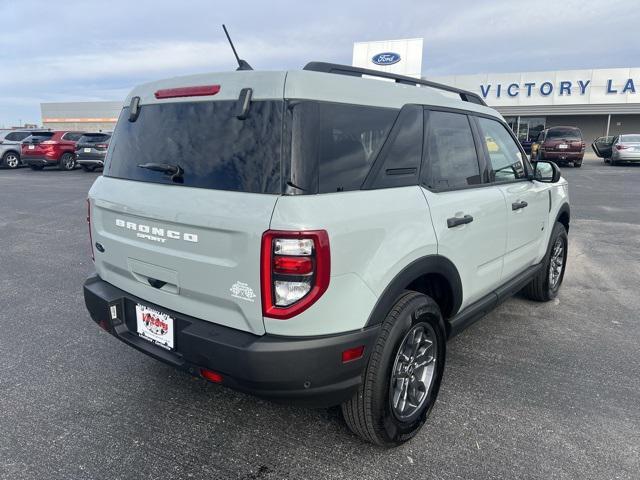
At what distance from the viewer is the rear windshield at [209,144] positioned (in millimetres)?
2078

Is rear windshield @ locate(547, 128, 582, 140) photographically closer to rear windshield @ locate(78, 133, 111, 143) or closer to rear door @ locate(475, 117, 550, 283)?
rear windshield @ locate(78, 133, 111, 143)

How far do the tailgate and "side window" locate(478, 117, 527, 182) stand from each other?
6.79ft

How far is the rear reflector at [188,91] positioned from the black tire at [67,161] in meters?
20.4

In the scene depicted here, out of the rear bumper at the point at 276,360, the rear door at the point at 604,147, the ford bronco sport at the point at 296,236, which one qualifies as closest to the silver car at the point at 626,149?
the rear door at the point at 604,147

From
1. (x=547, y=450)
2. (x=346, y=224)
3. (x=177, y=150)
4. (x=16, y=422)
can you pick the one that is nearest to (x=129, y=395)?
(x=16, y=422)

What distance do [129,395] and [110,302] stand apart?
0.73 m

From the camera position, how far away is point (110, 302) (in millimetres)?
2646

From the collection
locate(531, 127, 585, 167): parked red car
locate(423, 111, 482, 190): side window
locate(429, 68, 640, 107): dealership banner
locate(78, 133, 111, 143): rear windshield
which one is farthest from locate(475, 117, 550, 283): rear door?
locate(429, 68, 640, 107): dealership banner

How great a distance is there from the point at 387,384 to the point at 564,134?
2239cm

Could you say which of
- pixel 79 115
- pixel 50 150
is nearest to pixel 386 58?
pixel 50 150

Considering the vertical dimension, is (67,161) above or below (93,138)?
below

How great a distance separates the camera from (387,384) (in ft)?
7.66

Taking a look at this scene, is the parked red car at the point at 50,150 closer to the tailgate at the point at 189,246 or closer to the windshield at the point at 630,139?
the tailgate at the point at 189,246

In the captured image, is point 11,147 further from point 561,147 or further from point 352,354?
point 561,147
